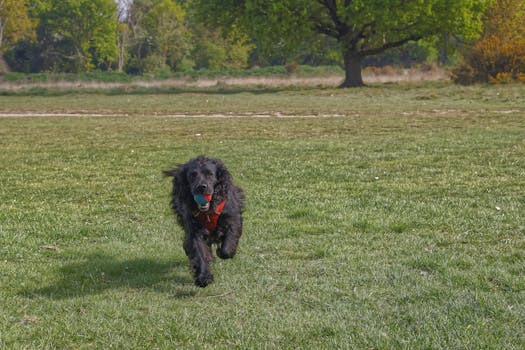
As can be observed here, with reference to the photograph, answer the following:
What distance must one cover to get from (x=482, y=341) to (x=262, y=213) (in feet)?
15.3

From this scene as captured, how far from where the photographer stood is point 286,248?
702 cm

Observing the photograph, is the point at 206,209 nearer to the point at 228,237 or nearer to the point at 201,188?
the point at 201,188

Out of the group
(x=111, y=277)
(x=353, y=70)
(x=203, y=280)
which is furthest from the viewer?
(x=353, y=70)

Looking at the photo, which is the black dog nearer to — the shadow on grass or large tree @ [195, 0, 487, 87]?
the shadow on grass

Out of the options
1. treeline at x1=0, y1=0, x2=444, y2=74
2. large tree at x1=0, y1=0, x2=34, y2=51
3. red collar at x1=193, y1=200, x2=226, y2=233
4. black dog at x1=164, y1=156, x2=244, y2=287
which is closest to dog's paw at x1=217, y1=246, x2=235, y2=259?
black dog at x1=164, y1=156, x2=244, y2=287

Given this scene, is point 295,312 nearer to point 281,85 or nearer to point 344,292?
point 344,292

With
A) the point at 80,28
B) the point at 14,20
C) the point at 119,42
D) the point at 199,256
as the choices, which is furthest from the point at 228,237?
the point at 119,42

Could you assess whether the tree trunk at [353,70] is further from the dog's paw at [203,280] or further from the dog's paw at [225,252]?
the dog's paw at [203,280]

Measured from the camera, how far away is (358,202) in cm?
910

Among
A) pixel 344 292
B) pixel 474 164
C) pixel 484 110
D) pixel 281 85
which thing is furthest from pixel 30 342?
pixel 281 85

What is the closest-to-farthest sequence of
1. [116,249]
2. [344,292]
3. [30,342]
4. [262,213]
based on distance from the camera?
[30,342], [344,292], [116,249], [262,213]

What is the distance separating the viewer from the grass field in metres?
4.73

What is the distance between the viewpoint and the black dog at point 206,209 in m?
6.07

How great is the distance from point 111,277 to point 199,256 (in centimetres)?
96
